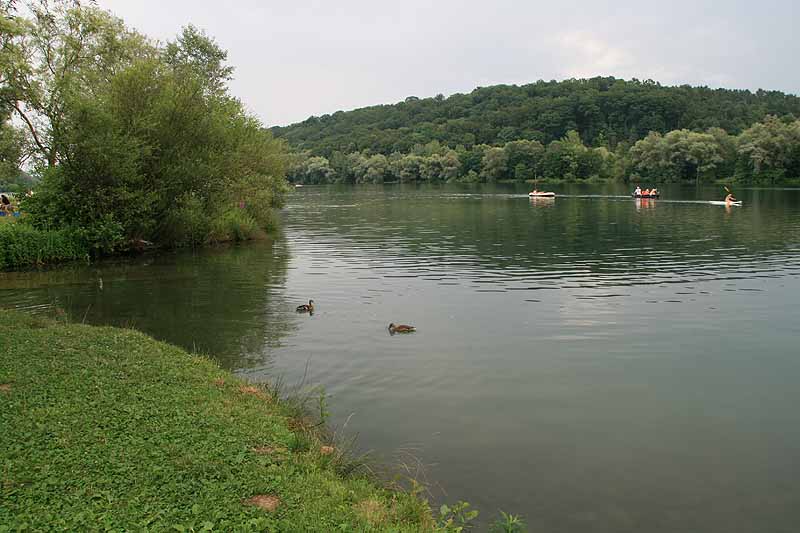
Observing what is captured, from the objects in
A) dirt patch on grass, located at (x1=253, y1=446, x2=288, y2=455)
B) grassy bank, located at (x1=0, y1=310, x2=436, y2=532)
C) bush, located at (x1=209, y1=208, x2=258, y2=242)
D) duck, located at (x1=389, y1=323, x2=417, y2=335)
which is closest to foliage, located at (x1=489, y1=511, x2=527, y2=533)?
grassy bank, located at (x1=0, y1=310, x2=436, y2=532)

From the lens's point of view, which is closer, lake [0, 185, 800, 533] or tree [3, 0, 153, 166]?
lake [0, 185, 800, 533]

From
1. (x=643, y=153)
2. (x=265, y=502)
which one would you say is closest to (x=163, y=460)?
(x=265, y=502)

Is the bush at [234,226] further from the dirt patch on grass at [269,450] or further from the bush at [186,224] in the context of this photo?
the dirt patch on grass at [269,450]

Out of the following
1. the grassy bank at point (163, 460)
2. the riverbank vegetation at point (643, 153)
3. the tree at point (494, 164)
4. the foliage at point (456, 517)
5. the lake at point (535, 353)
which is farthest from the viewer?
the tree at point (494, 164)

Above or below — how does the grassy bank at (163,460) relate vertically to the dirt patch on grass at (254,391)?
above

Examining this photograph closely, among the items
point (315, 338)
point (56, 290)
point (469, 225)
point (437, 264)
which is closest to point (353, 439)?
point (315, 338)

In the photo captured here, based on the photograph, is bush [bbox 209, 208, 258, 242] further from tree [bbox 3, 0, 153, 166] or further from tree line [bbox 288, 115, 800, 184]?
tree line [bbox 288, 115, 800, 184]

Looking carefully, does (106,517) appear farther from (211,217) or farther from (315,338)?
(211,217)

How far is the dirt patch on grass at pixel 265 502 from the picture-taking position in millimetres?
7621

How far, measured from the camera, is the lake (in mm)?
10289

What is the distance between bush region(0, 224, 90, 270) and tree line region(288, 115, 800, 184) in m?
72.9

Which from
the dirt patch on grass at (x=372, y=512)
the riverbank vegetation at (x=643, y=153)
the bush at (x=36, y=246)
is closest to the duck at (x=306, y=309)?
the dirt patch on grass at (x=372, y=512)

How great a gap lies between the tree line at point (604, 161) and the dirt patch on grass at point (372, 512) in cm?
9980

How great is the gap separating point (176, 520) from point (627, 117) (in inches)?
8237
